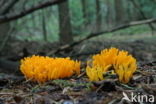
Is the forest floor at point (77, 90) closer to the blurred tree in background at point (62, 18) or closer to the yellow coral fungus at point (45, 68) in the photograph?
the yellow coral fungus at point (45, 68)

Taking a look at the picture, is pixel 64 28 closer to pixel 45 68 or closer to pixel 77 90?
pixel 45 68

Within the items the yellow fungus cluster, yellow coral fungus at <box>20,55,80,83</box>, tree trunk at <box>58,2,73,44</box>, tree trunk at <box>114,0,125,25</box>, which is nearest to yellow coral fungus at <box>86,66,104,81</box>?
the yellow fungus cluster

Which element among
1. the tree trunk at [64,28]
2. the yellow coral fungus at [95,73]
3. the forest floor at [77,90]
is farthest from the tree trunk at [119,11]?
the yellow coral fungus at [95,73]

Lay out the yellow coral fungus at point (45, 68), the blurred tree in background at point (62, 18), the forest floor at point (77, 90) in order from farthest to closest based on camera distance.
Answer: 1. the blurred tree in background at point (62, 18)
2. the yellow coral fungus at point (45, 68)
3. the forest floor at point (77, 90)

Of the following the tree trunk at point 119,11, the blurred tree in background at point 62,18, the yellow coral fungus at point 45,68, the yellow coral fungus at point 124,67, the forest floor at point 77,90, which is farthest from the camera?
the tree trunk at point 119,11

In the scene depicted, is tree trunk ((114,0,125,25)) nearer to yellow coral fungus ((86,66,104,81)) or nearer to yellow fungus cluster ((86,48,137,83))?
yellow fungus cluster ((86,48,137,83))

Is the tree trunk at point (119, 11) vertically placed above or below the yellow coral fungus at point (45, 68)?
above

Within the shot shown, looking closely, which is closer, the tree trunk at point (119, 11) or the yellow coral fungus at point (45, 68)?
the yellow coral fungus at point (45, 68)

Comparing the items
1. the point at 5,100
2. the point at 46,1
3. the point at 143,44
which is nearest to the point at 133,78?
the point at 5,100
